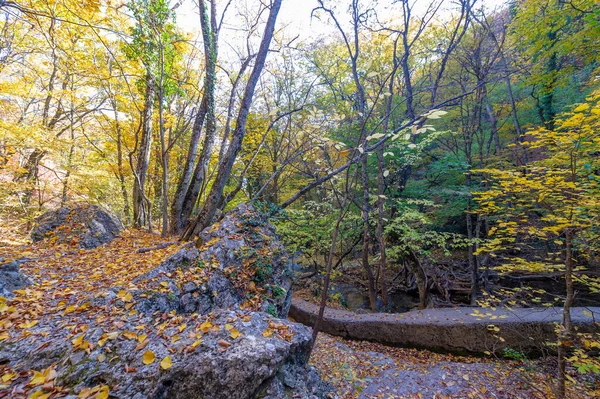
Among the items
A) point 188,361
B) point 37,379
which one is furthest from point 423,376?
point 37,379

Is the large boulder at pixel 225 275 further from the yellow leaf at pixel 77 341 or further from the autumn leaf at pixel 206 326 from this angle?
the autumn leaf at pixel 206 326

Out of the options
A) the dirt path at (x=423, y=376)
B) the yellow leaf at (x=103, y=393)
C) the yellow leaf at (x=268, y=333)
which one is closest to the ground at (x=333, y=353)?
the dirt path at (x=423, y=376)

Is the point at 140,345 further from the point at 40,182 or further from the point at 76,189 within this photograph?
the point at 40,182

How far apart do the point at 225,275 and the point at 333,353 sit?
3227 millimetres

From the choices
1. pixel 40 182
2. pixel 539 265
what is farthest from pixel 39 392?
pixel 40 182

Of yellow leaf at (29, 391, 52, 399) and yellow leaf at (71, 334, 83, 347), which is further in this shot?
yellow leaf at (71, 334, 83, 347)

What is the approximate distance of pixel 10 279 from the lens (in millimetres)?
2795

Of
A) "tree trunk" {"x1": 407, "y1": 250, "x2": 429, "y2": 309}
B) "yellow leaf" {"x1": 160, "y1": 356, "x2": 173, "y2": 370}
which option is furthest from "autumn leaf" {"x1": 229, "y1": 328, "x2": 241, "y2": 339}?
"tree trunk" {"x1": 407, "y1": 250, "x2": 429, "y2": 309}

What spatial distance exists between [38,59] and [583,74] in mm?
18051

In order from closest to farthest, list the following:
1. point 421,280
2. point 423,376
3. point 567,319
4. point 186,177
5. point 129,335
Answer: point 129,335 < point 567,319 < point 423,376 < point 186,177 < point 421,280

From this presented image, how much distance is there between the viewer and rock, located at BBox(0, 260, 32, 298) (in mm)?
2627

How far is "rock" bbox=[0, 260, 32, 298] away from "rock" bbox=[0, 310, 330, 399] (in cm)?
109

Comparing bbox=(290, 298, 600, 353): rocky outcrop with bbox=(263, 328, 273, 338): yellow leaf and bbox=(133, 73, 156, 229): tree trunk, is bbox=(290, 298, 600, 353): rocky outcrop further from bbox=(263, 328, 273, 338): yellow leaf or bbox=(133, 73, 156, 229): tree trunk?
bbox=(133, 73, 156, 229): tree trunk

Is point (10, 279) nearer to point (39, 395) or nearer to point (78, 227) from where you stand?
point (39, 395)
